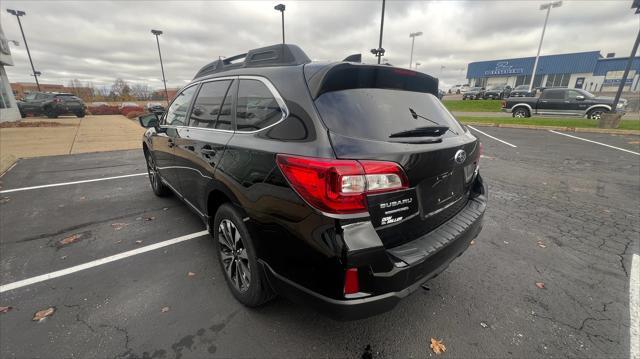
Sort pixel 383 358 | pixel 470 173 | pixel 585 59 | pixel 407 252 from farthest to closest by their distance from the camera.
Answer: pixel 585 59, pixel 470 173, pixel 383 358, pixel 407 252

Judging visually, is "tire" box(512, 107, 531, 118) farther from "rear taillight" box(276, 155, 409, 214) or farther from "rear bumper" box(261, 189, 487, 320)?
"rear taillight" box(276, 155, 409, 214)

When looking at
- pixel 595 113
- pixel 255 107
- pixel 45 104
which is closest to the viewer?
pixel 255 107

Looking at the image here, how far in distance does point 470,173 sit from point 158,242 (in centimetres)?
338

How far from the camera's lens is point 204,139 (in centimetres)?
265

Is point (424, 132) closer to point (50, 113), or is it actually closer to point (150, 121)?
point (150, 121)

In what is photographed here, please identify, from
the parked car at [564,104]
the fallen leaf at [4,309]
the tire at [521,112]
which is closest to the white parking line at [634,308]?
the fallen leaf at [4,309]

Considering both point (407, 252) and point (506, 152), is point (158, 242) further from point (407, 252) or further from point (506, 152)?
point (506, 152)

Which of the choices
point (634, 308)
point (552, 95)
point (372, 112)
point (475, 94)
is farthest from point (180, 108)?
point (475, 94)

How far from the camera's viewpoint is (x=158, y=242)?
3.38 meters

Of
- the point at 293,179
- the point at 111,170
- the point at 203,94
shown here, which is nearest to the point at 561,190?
the point at 293,179

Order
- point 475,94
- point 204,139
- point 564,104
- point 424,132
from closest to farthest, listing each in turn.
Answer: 1. point 424,132
2. point 204,139
3. point 564,104
4. point 475,94

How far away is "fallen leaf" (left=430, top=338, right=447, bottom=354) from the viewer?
196 cm

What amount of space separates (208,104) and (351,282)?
223cm

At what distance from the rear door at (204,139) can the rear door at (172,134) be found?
6.3 inches
